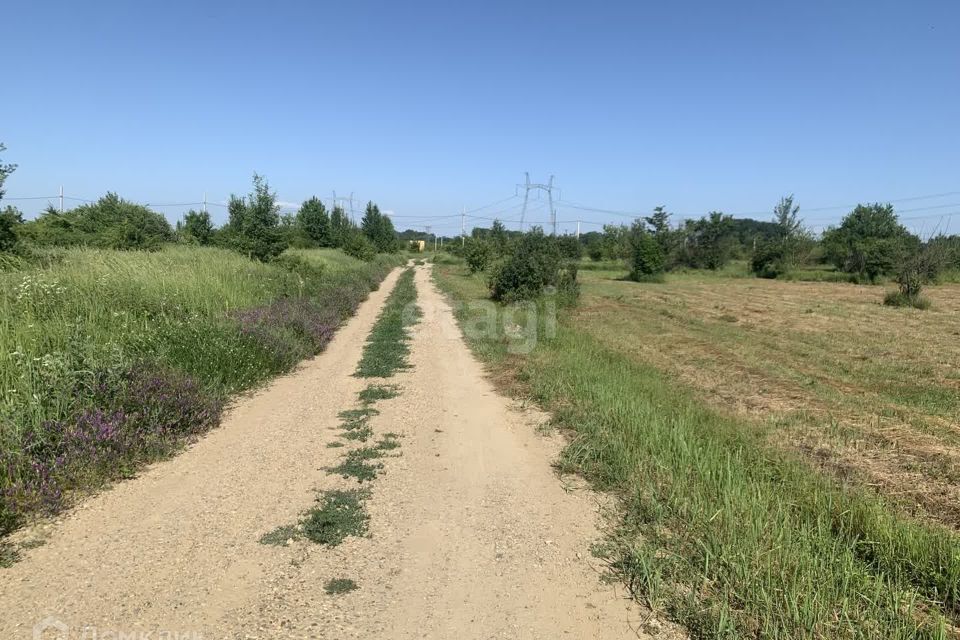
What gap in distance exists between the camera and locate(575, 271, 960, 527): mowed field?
209 inches

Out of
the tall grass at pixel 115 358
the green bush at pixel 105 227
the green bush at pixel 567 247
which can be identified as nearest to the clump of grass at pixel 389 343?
the tall grass at pixel 115 358

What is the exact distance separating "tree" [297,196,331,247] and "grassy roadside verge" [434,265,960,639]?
42576mm

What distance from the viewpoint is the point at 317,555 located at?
11.2 ft

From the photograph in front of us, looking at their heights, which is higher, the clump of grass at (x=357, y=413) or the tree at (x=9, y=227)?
the tree at (x=9, y=227)

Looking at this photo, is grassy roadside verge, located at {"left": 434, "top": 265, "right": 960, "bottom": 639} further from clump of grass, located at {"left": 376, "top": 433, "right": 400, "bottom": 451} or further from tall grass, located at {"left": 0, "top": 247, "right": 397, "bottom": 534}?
tall grass, located at {"left": 0, "top": 247, "right": 397, "bottom": 534}

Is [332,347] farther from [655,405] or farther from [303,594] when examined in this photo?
[303,594]

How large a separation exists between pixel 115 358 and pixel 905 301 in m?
27.5

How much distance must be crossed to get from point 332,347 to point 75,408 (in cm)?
644

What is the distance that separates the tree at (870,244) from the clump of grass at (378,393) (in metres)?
28.0

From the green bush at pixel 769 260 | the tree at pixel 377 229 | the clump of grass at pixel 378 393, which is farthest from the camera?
the tree at pixel 377 229

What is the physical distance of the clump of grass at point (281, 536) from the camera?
3.55 metres

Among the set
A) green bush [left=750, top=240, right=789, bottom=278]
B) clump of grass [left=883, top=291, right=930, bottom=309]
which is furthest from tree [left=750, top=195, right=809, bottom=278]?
clump of grass [left=883, top=291, right=930, bottom=309]

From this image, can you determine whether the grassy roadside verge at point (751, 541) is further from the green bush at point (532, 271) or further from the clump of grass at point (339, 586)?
the green bush at point (532, 271)

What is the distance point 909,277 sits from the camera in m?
23.0
